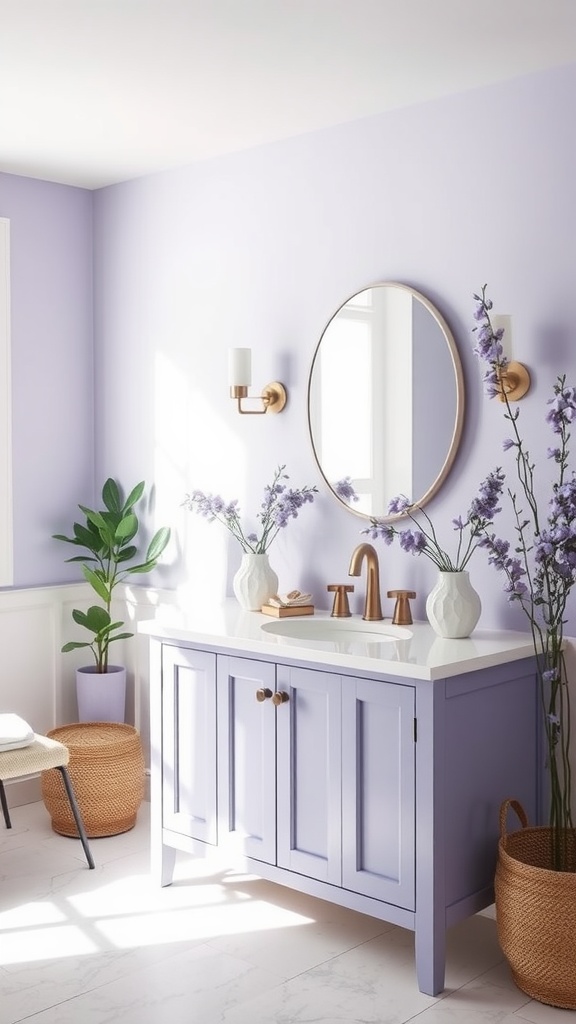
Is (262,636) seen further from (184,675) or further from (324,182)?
(324,182)

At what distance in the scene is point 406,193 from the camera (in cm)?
330

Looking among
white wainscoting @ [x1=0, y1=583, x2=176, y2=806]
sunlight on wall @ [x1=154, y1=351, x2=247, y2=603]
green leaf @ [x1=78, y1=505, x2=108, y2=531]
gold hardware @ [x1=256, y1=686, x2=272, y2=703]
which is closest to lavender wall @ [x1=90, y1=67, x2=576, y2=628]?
sunlight on wall @ [x1=154, y1=351, x2=247, y2=603]

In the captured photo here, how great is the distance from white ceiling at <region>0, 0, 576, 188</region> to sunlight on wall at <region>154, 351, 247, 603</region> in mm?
900

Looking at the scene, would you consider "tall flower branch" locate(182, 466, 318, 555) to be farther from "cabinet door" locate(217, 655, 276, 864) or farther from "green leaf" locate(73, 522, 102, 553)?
"cabinet door" locate(217, 655, 276, 864)

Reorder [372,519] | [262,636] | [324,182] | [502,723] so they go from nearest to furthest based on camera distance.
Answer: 1. [502,723]
2. [262,636]
3. [372,519]
4. [324,182]

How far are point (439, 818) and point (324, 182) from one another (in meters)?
2.04

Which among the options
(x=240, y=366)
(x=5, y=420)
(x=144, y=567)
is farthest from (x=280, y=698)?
(x=5, y=420)

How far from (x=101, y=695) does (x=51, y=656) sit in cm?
29

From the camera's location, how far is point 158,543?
412cm

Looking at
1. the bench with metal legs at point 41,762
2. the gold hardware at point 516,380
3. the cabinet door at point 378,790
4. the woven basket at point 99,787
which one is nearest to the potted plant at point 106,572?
the woven basket at point 99,787

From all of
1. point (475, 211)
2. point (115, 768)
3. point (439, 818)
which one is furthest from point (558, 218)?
point (115, 768)

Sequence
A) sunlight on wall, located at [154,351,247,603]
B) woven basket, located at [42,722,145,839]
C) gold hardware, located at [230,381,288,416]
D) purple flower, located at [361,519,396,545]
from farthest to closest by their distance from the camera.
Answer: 1. sunlight on wall, located at [154,351,247,603]
2. woven basket, located at [42,722,145,839]
3. gold hardware, located at [230,381,288,416]
4. purple flower, located at [361,519,396,545]

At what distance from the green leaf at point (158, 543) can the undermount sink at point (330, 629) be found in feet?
2.93

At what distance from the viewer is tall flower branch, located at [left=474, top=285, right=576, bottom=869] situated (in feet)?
8.70
